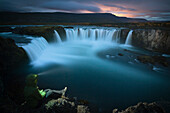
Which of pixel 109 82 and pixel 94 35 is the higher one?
pixel 94 35

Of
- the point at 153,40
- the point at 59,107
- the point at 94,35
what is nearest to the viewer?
the point at 59,107

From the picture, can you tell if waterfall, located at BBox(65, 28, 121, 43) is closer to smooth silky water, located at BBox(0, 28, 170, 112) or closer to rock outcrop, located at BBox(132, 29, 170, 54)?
rock outcrop, located at BBox(132, 29, 170, 54)

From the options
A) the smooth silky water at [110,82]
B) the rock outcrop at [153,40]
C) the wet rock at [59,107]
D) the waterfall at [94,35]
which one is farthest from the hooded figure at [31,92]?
the waterfall at [94,35]

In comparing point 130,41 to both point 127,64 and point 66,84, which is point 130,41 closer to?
point 127,64

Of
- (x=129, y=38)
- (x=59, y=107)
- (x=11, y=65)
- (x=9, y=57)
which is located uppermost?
(x=9, y=57)

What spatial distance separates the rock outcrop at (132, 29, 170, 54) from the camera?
13.2m

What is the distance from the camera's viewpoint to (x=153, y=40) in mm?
14547

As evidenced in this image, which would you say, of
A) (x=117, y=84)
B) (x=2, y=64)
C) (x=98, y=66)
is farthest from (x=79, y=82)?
(x=2, y=64)

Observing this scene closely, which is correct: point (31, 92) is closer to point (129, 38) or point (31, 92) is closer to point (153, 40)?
point (153, 40)

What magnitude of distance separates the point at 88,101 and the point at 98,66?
16.9ft

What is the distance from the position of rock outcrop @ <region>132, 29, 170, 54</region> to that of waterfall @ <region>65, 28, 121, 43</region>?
13.0ft

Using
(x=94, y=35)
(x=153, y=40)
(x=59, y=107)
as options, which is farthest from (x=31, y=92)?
(x=94, y=35)

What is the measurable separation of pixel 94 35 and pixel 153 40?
486 inches

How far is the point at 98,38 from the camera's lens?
75.5 feet
